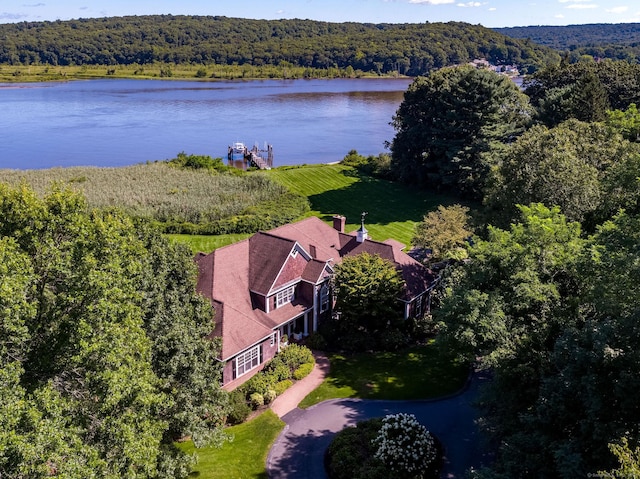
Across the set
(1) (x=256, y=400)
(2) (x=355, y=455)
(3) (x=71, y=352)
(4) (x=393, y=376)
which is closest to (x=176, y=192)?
(1) (x=256, y=400)

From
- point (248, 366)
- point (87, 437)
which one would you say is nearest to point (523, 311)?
point (248, 366)

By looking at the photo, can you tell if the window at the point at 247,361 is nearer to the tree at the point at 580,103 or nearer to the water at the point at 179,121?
the tree at the point at 580,103

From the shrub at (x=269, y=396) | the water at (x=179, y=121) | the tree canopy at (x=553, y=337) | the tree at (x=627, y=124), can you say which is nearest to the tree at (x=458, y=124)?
the tree at (x=627, y=124)

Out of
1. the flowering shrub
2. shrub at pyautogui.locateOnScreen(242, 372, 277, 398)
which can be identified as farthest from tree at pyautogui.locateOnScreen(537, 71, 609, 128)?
shrub at pyautogui.locateOnScreen(242, 372, 277, 398)

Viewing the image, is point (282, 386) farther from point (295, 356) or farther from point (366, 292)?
point (366, 292)

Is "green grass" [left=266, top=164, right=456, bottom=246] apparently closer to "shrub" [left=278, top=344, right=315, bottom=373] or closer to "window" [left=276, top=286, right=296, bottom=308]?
"window" [left=276, top=286, right=296, bottom=308]
